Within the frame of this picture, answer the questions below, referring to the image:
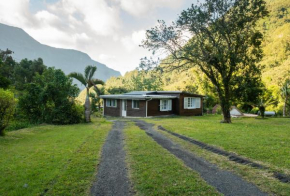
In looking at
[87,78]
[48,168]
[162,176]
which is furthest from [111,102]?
[162,176]

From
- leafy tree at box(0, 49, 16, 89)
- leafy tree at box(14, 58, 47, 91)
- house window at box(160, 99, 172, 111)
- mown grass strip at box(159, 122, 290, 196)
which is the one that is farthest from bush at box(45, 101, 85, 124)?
leafy tree at box(0, 49, 16, 89)

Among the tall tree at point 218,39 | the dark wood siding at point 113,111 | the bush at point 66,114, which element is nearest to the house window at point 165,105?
the dark wood siding at point 113,111

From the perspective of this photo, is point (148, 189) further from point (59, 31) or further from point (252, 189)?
point (59, 31)

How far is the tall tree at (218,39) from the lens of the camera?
45.9 ft

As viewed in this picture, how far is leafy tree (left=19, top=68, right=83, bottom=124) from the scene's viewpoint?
14.7 metres

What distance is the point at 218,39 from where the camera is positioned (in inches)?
585

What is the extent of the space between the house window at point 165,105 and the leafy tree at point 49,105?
10425 mm

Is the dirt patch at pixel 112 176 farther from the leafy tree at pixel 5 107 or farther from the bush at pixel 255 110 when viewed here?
the bush at pixel 255 110

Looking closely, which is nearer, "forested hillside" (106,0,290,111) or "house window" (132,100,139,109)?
"house window" (132,100,139,109)

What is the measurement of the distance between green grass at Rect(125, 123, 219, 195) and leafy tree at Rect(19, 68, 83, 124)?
10.1m

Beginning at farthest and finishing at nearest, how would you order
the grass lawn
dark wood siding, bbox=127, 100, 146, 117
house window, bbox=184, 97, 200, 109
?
house window, bbox=184, 97, 200, 109, dark wood siding, bbox=127, 100, 146, 117, the grass lawn

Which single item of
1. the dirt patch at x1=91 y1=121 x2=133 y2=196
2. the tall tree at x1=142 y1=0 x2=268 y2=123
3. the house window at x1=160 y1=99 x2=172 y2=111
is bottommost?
the dirt patch at x1=91 y1=121 x2=133 y2=196

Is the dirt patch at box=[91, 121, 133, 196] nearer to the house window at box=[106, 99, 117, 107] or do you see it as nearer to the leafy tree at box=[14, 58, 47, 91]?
the house window at box=[106, 99, 117, 107]

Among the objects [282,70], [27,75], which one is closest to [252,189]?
[27,75]
